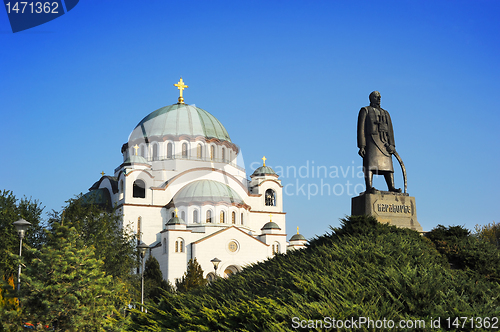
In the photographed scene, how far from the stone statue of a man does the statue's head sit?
218 millimetres

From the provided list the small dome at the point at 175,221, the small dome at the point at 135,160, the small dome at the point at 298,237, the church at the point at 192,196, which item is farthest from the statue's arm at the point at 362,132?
the small dome at the point at 298,237

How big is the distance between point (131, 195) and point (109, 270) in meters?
18.6

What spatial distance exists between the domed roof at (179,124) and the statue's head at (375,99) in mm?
35830

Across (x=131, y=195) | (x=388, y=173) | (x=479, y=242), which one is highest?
(x=131, y=195)

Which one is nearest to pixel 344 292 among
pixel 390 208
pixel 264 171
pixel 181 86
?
pixel 390 208

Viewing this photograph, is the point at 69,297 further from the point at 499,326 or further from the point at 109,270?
the point at 109,270

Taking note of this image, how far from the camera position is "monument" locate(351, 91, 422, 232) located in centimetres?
1254

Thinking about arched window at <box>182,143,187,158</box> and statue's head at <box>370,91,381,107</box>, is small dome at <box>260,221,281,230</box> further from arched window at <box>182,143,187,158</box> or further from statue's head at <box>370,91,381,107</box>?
statue's head at <box>370,91,381,107</box>

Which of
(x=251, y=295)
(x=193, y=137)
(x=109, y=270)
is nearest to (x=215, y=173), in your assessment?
(x=193, y=137)

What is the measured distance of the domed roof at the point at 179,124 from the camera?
48625 mm

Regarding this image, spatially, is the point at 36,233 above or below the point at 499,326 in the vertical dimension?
above

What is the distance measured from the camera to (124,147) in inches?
1999

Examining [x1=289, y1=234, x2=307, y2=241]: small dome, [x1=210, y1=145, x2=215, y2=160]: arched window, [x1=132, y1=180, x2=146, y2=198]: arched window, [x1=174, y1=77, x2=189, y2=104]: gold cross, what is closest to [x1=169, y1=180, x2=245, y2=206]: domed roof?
[x1=132, y1=180, x2=146, y2=198]: arched window

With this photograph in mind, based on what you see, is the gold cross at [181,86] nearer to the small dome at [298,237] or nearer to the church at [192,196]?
the church at [192,196]
